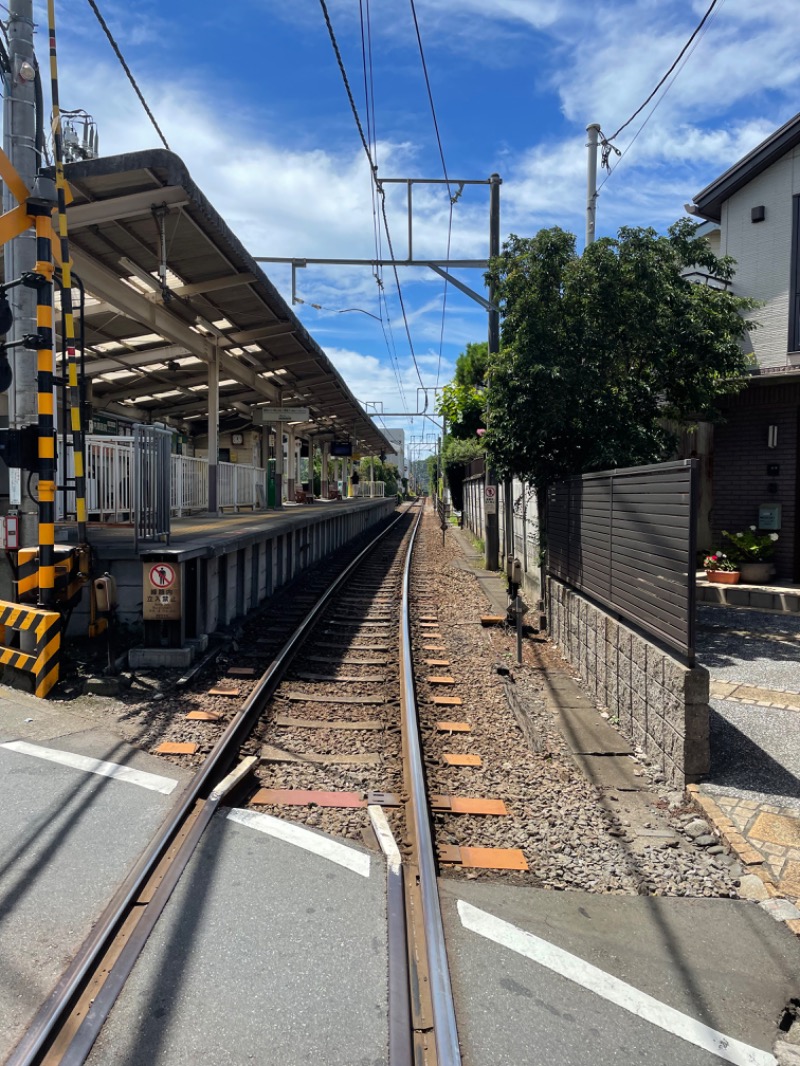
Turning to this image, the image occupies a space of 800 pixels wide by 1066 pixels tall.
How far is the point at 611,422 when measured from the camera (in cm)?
946

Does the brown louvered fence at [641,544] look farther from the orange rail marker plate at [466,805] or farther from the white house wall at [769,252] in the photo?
the white house wall at [769,252]

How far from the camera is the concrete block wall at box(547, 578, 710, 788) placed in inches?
189

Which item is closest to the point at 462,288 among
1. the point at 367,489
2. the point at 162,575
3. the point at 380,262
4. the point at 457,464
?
the point at 380,262

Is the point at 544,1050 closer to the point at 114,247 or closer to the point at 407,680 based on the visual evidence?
the point at 407,680

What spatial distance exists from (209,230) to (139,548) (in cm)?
480

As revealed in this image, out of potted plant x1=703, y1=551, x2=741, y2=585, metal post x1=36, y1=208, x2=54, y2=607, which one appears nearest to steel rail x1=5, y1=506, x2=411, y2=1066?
metal post x1=36, y1=208, x2=54, y2=607

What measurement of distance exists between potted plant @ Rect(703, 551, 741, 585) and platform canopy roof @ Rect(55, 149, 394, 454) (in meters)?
8.26

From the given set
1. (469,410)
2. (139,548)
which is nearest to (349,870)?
(139,548)

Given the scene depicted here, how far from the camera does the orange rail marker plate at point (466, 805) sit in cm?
451

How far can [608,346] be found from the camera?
9359 mm

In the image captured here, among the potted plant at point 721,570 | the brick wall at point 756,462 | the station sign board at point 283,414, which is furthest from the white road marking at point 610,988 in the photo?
the station sign board at point 283,414

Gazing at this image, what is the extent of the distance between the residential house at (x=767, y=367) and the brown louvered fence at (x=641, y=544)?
4423 millimetres

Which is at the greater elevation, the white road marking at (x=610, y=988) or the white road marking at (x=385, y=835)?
the white road marking at (x=385, y=835)

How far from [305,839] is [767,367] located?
10.8m
